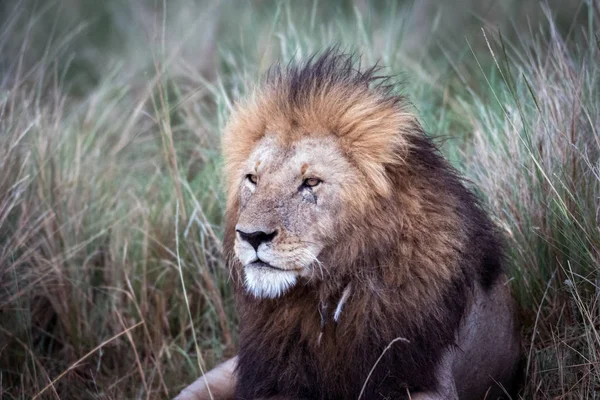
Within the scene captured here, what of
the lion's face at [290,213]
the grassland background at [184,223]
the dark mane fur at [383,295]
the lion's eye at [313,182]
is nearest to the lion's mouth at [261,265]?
the lion's face at [290,213]

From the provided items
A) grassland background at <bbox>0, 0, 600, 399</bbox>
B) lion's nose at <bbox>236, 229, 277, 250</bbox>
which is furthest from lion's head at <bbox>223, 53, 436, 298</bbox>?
grassland background at <bbox>0, 0, 600, 399</bbox>

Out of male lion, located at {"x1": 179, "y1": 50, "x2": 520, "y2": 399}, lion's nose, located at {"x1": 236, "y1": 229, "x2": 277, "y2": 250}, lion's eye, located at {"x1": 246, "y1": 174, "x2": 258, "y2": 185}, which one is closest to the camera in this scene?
lion's nose, located at {"x1": 236, "y1": 229, "x2": 277, "y2": 250}

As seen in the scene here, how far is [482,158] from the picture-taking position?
182 inches

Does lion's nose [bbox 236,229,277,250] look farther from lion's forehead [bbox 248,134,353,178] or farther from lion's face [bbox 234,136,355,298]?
lion's forehead [bbox 248,134,353,178]

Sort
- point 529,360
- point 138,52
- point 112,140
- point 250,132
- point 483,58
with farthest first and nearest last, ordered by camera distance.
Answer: point 138,52, point 483,58, point 112,140, point 529,360, point 250,132

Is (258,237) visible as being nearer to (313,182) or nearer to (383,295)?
(313,182)

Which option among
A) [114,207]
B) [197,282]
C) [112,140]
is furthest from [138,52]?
[197,282]

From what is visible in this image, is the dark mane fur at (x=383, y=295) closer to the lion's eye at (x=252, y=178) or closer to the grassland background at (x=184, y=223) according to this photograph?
the lion's eye at (x=252, y=178)

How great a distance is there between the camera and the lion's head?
312 cm

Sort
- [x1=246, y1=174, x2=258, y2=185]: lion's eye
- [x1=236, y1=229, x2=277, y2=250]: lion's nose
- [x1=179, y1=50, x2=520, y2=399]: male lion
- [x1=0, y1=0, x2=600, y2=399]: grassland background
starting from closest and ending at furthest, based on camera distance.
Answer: [x1=236, y1=229, x2=277, y2=250]: lion's nose < [x1=179, y1=50, x2=520, y2=399]: male lion < [x1=246, y1=174, x2=258, y2=185]: lion's eye < [x1=0, y1=0, x2=600, y2=399]: grassland background

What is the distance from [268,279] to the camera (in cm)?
312

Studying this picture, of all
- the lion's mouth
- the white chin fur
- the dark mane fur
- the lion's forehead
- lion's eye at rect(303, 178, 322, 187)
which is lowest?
the dark mane fur

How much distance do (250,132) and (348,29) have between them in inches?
134

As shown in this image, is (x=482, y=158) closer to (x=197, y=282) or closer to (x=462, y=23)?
(x=197, y=282)
